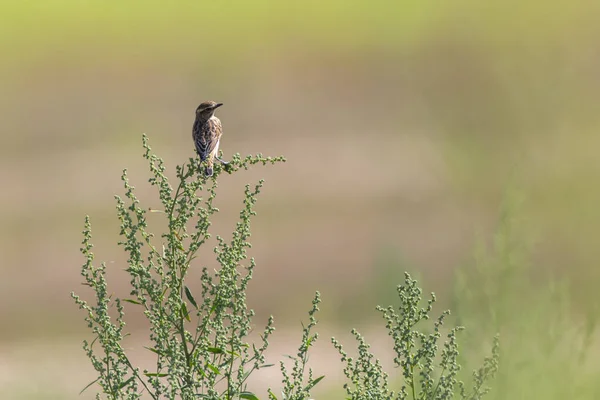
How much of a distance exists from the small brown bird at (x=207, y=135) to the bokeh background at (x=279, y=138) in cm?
238

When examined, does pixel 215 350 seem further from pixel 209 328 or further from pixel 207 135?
pixel 207 135

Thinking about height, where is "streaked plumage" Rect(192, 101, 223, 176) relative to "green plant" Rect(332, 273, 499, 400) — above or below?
above

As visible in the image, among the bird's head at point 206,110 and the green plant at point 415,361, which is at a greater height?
the bird's head at point 206,110

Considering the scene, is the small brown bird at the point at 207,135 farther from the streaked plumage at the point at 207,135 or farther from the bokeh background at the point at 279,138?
the bokeh background at the point at 279,138

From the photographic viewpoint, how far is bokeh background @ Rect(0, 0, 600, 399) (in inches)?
479

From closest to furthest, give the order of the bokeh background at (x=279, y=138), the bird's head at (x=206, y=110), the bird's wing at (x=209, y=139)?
the bird's wing at (x=209, y=139)
the bird's head at (x=206, y=110)
the bokeh background at (x=279, y=138)

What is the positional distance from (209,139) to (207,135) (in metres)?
0.11

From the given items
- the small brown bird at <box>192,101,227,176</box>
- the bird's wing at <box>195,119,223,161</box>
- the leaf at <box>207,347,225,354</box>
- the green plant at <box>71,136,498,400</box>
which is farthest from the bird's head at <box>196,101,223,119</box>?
the leaf at <box>207,347,225,354</box>

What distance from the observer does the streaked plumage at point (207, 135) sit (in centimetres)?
403

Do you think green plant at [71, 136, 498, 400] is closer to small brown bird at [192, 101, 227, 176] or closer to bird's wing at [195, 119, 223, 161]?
small brown bird at [192, 101, 227, 176]

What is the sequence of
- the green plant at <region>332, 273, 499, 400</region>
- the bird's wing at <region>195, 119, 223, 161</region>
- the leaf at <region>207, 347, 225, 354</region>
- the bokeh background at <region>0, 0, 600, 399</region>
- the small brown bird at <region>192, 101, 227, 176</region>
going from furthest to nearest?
the bokeh background at <region>0, 0, 600, 399</region>
the bird's wing at <region>195, 119, 223, 161</region>
the small brown bird at <region>192, 101, 227, 176</region>
the leaf at <region>207, 347, 225, 354</region>
the green plant at <region>332, 273, 499, 400</region>

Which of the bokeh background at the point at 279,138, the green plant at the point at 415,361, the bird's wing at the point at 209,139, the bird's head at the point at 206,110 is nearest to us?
the green plant at the point at 415,361

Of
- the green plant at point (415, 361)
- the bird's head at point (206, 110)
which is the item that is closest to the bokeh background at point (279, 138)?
the bird's head at point (206, 110)

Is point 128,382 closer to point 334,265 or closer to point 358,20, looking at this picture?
point 334,265
